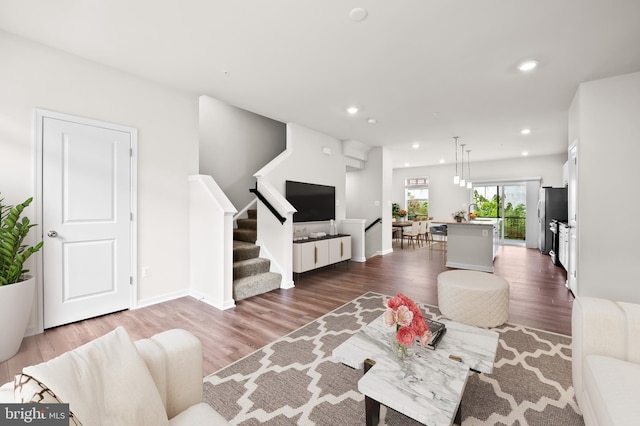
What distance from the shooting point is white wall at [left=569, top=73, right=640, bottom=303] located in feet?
10.2

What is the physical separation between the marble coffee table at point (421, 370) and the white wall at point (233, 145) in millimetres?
4490

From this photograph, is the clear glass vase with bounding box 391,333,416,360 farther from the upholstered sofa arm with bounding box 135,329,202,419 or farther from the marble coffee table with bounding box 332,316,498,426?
the upholstered sofa arm with bounding box 135,329,202,419

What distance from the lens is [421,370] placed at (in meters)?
1.45

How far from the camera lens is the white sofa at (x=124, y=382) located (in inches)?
31.2

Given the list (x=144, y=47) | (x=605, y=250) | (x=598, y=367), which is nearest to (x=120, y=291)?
(x=144, y=47)

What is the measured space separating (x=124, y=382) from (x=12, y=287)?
2183mm

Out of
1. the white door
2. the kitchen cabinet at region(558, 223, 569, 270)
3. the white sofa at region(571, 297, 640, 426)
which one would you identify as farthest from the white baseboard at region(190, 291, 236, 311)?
the kitchen cabinet at region(558, 223, 569, 270)

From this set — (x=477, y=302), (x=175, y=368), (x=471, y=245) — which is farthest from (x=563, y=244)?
(x=175, y=368)

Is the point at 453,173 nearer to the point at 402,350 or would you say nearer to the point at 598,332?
the point at 598,332

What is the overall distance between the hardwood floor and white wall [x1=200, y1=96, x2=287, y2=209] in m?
2.42

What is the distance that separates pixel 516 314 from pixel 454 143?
4.47 metres

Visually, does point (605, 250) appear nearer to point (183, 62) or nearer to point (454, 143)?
point (454, 143)

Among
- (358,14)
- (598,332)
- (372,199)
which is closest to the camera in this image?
(598,332)

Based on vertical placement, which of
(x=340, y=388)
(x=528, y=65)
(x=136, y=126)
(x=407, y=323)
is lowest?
(x=340, y=388)
